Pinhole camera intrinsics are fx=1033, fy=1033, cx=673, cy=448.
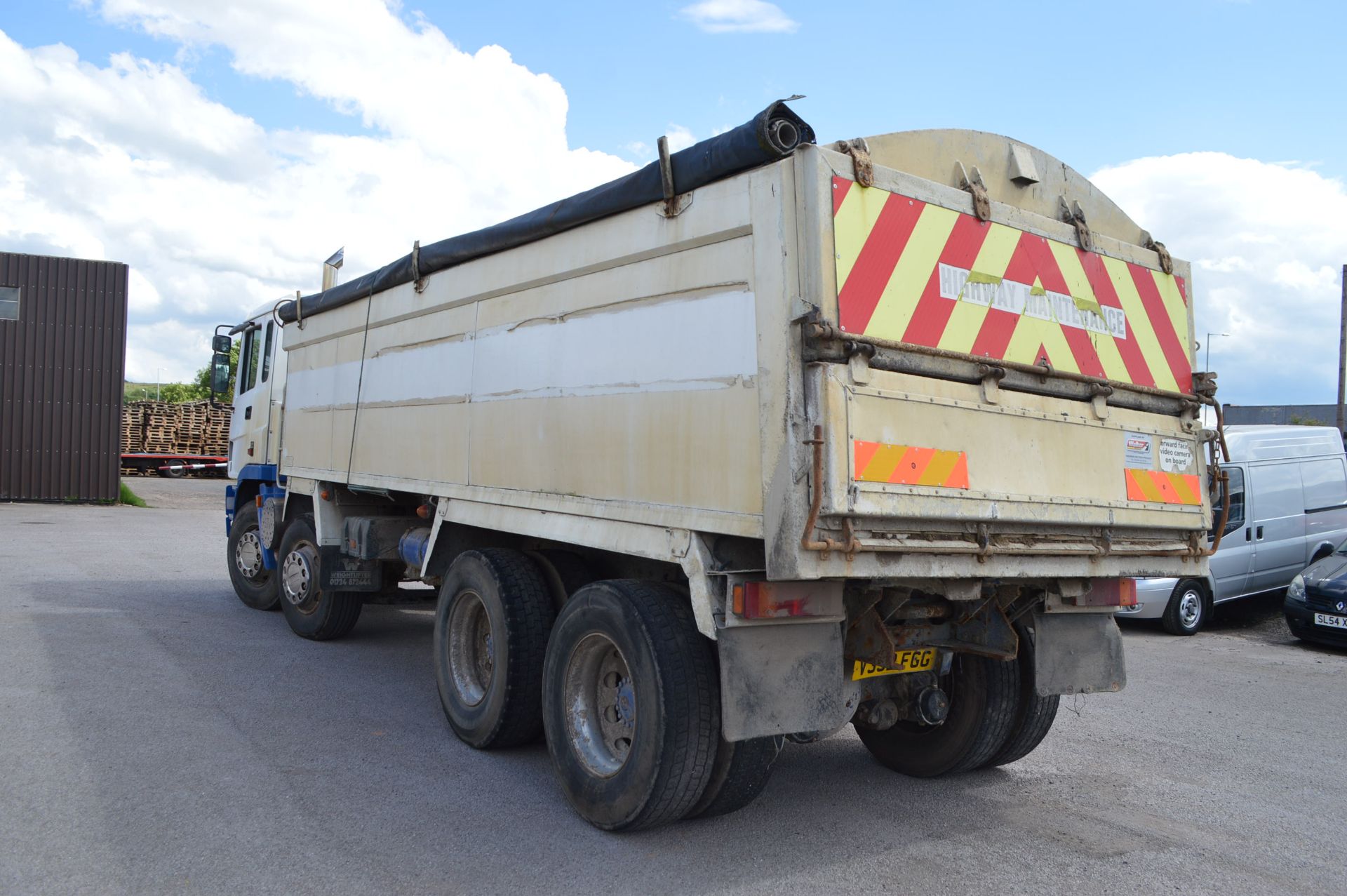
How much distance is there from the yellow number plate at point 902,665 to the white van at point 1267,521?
6.99m

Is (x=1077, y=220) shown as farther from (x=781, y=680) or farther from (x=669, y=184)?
(x=781, y=680)

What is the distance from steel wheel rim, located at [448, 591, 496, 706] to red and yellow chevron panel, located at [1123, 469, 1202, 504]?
347 cm

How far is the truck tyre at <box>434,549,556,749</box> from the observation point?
5.36 meters

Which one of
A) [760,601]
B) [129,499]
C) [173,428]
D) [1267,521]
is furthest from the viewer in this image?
[173,428]

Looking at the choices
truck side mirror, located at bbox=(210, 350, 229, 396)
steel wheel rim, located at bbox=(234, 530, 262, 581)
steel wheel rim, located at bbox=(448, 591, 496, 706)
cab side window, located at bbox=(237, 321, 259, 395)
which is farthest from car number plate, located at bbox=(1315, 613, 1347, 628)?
truck side mirror, located at bbox=(210, 350, 229, 396)

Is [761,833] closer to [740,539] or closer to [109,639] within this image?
[740,539]

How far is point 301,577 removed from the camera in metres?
8.53

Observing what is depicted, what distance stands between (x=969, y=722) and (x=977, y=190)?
8.52 feet

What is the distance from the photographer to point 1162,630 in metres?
11.4

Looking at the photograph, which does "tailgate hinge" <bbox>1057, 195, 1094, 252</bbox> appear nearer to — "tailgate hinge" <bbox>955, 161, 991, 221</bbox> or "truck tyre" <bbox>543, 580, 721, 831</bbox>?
"tailgate hinge" <bbox>955, 161, 991, 221</bbox>

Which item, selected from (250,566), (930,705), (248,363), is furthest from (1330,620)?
(248,363)

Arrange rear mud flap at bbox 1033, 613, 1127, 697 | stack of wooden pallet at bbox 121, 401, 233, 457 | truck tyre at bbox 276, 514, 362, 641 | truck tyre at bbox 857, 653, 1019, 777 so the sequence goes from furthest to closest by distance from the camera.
Result: stack of wooden pallet at bbox 121, 401, 233, 457 → truck tyre at bbox 276, 514, 362, 641 → truck tyre at bbox 857, 653, 1019, 777 → rear mud flap at bbox 1033, 613, 1127, 697

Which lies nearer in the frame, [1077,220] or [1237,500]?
[1077,220]

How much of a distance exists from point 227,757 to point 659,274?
3305mm
